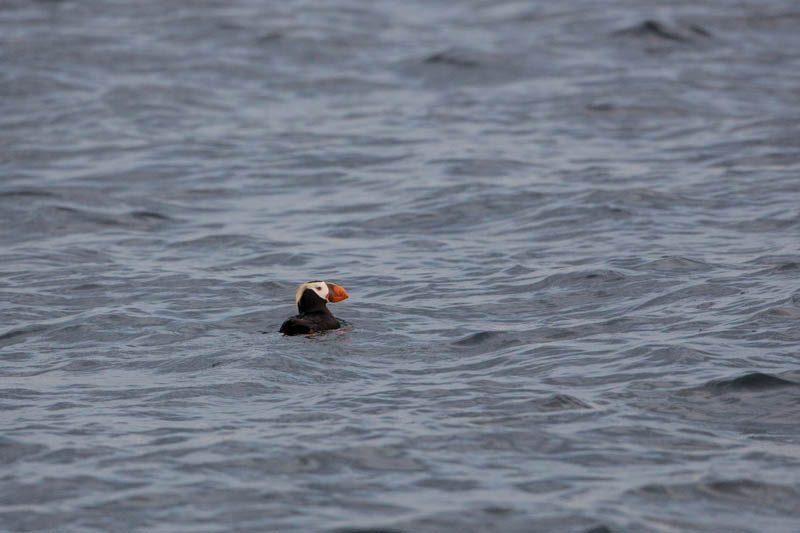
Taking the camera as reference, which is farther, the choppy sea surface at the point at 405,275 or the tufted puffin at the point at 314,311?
the tufted puffin at the point at 314,311

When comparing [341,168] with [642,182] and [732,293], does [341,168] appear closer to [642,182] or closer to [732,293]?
[642,182]

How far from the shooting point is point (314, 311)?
396 inches

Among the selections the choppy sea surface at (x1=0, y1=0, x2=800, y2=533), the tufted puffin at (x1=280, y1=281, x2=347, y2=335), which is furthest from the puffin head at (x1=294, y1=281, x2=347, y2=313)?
the choppy sea surface at (x1=0, y1=0, x2=800, y2=533)

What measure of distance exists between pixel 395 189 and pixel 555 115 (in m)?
4.68

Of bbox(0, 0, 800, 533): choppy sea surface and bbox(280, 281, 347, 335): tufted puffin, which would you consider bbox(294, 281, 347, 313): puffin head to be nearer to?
bbox(280, 281, 347, 335): tufted puffin

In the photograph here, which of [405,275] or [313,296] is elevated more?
[313,296]

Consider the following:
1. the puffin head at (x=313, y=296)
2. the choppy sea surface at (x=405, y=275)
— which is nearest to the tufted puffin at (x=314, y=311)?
the puffin head at (x=313, y=296)

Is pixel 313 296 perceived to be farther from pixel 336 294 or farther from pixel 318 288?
pixel 336 294

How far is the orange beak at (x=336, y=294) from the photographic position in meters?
10.3

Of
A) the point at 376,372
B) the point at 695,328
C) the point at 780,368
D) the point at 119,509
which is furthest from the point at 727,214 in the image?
the point at 119,509

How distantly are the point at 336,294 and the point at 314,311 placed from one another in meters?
0.39

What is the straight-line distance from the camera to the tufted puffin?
32.0ft

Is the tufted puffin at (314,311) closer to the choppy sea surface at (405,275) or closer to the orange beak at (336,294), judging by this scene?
the orange beak at (336,294)

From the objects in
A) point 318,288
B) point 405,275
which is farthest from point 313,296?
point 405,275
